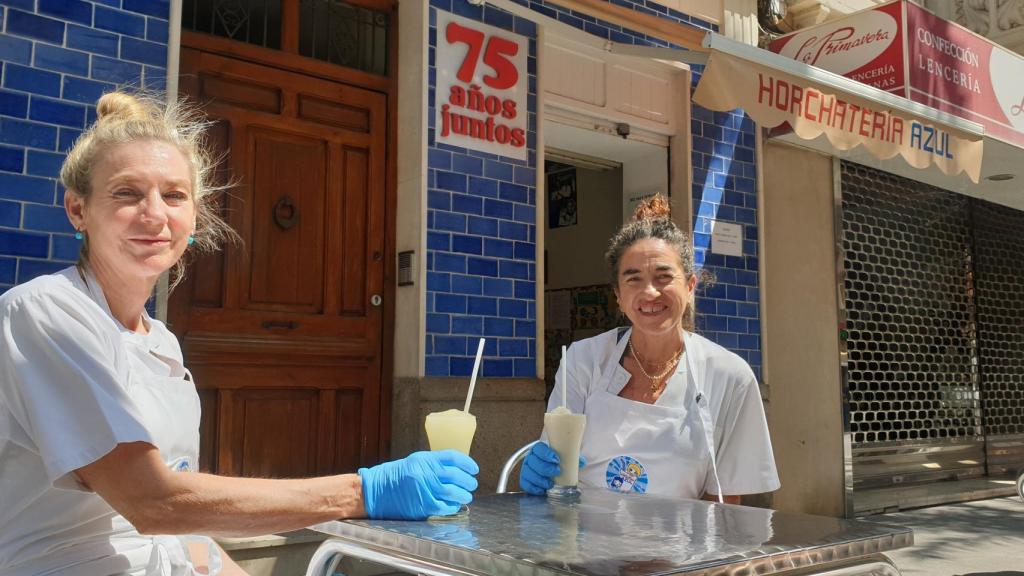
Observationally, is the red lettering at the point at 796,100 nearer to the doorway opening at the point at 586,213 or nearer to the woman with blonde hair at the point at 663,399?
the doorway opening at the point at 586,213

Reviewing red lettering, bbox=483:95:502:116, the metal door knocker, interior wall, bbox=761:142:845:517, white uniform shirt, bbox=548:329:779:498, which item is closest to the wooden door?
the metal door knocker

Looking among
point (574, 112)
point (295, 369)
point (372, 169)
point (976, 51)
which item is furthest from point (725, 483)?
point (976, 51)

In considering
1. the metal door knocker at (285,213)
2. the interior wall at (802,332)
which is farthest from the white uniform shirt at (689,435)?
the interior wall at (802,332)

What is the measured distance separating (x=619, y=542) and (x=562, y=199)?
6.87 meters

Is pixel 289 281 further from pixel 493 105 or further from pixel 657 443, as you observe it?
pixel 657 443

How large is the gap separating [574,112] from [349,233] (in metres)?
2.02

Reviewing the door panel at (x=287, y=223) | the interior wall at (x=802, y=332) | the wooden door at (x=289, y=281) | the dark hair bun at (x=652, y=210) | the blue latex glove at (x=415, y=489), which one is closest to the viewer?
the blue latex glove at (x=415, y=489)

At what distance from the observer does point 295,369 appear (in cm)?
507

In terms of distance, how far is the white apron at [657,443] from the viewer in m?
2.79

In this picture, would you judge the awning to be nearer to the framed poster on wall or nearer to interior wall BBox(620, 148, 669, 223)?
interior wall BBox(620, 148, 669, 223)

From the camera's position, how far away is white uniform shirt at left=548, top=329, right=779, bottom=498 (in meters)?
2.78

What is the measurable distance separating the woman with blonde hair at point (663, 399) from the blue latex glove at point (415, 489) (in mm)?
868

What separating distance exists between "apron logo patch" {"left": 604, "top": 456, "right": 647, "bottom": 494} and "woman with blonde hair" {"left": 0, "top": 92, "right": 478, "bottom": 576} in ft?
3.33

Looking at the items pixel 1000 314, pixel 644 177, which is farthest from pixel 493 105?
pixel 1000 314
